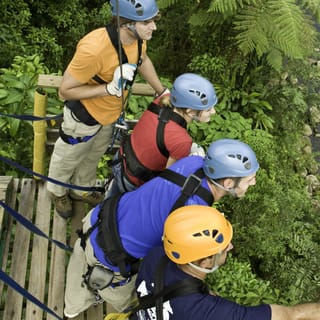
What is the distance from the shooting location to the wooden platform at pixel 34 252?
4.06m

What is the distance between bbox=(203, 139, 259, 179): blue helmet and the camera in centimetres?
307

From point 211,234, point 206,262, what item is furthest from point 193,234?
point 206,262

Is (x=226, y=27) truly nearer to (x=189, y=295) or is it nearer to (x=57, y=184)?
(x=57, y=184)

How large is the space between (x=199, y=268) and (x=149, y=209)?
56cm

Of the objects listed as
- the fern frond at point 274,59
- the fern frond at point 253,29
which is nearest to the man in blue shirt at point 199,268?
the fern frond at point 253,29

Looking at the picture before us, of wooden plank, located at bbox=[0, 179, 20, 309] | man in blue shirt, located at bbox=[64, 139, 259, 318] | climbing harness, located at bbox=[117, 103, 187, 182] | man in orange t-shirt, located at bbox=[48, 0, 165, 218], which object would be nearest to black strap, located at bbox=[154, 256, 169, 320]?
man in blue shirt, located at bbox=[64, 139, 259, 318]

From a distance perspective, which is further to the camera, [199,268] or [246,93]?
[246,93]

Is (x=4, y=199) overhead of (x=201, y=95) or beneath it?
beneath

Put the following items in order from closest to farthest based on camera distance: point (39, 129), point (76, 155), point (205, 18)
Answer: point (76, 155)
point (39, 129)
point (205, 18)

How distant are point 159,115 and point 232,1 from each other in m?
3.12

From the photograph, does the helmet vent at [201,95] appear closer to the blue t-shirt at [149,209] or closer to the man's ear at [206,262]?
the blue t-shirt at [149,209]

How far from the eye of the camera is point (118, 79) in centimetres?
347

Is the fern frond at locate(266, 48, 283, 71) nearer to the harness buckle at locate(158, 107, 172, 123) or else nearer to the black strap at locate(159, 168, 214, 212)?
the harness buckle at locate(158, 107, 172, 123)

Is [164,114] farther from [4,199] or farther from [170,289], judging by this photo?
[4,199]
